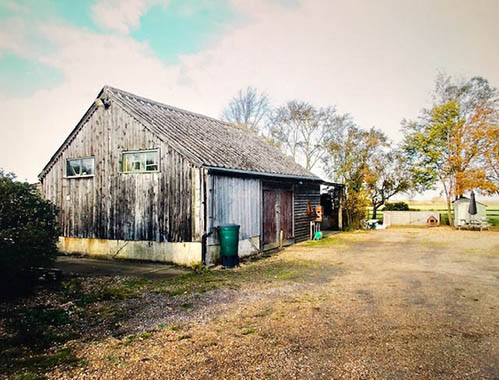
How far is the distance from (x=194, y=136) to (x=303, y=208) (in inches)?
289

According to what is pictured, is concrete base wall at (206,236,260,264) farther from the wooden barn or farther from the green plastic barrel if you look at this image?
the green plastic barrel

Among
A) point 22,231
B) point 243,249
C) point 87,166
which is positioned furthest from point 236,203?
point 22,231

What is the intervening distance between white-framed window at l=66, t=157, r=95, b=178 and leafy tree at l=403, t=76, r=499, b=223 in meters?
23.7

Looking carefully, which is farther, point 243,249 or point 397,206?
point 397,206

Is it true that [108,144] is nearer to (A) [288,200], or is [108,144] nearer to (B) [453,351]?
(A) [288,200]

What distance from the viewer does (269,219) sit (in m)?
13.8

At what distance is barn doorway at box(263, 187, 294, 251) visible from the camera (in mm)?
13516

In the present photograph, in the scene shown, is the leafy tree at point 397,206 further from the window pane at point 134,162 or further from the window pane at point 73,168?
the window pane at point 73,168

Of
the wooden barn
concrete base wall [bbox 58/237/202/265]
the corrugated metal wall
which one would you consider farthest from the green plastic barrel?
concrete base wall [bbox 58/237/202/265]

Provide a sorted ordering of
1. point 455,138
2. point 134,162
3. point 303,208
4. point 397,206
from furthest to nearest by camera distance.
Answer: point 397,206 < point 455,138 < point 303,208 < point 134,162

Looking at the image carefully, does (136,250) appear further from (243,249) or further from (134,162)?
(243,249)

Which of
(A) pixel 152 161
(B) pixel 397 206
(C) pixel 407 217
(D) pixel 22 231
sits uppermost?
(A) pixel 152 161

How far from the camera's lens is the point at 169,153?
1073 centimetres

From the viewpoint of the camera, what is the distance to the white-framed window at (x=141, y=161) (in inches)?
437
